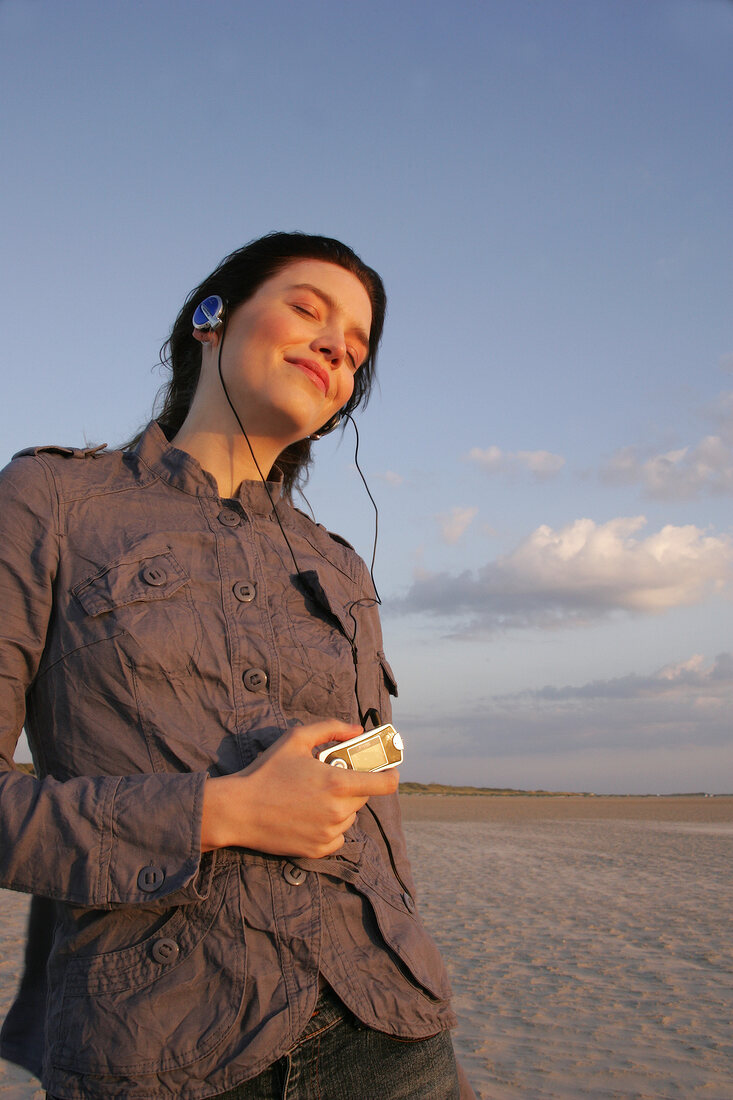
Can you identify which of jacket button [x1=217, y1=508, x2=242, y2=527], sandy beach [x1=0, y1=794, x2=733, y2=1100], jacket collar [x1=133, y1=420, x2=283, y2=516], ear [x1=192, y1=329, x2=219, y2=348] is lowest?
sandy beach [x1=0, y1=794, x2=733, y2=1100]

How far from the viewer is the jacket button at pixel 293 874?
4.85 ft

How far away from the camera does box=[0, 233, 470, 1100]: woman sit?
53.0 inches

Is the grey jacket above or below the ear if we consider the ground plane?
below

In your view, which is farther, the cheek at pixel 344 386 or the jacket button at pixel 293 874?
the cheek at pixel 344 386

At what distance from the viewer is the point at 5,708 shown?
150 cm

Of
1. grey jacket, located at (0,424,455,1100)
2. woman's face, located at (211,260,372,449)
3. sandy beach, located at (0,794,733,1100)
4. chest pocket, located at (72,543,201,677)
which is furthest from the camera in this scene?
sandy beach, located at (0,794,733,1100)

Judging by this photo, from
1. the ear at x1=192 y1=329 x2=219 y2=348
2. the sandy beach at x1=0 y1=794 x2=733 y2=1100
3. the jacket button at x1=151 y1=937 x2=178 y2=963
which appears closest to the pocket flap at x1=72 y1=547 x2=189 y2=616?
the jacket button at x1=151 y1=937 x2=178 y2=963

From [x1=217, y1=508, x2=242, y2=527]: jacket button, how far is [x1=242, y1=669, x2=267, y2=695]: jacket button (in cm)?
40

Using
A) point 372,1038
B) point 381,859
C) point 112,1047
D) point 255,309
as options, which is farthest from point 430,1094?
point 255,309

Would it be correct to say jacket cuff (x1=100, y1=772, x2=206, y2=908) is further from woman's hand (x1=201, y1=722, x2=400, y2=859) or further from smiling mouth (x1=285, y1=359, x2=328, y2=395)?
smiling mouth (x1=285, y1=359, x2=328, y2=395)

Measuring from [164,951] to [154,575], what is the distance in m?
0.68

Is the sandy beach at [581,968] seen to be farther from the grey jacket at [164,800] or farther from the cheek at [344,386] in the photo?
the cheek at [344,386]

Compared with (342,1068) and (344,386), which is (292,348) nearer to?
(344,386)

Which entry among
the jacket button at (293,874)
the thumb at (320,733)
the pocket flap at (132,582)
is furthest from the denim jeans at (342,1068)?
the pocket flap at (132,582)
